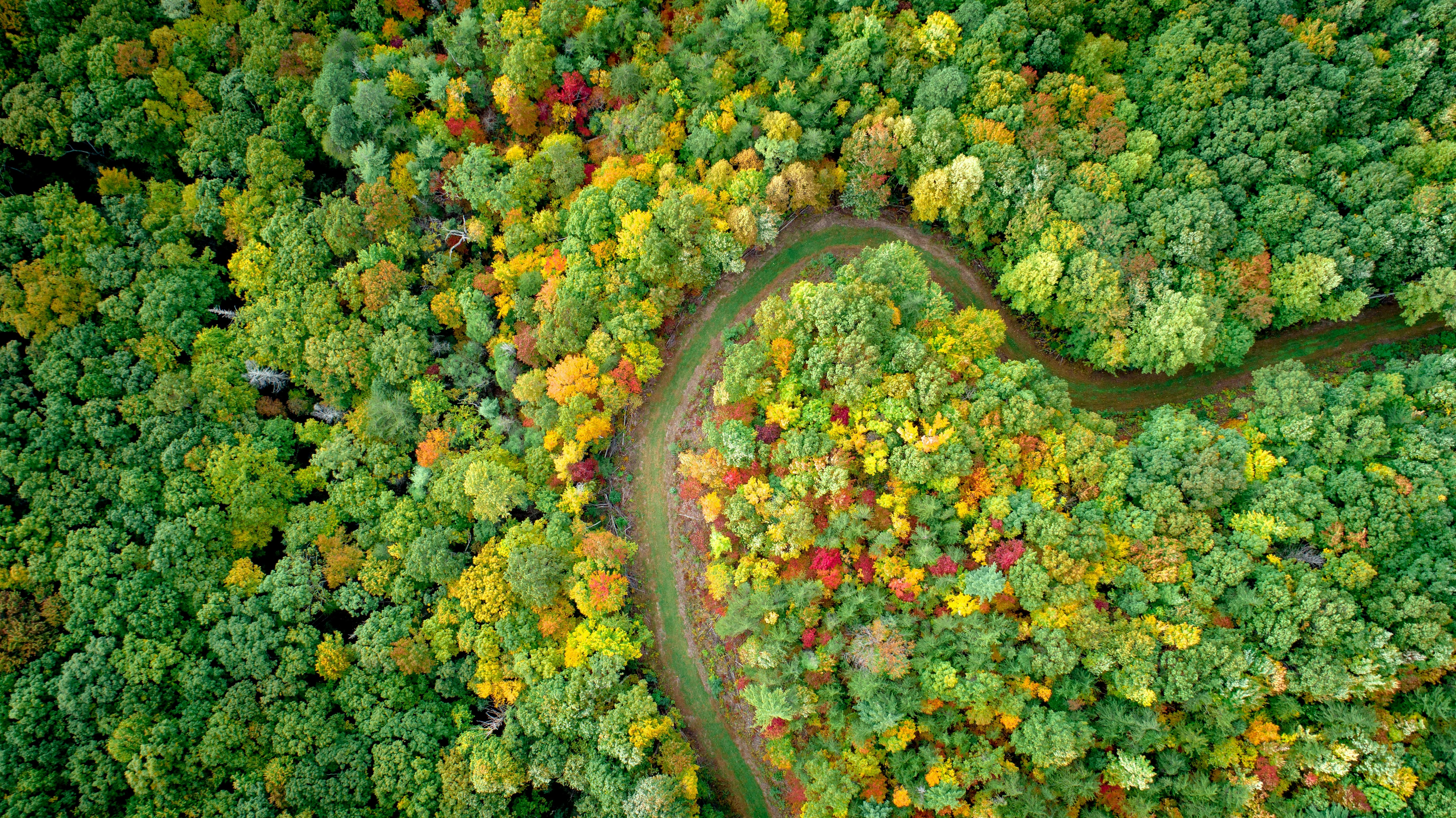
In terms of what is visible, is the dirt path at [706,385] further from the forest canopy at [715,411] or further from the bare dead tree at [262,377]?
the bare dead tree at [262,377]

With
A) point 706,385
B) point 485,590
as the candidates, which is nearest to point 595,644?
point 485,590

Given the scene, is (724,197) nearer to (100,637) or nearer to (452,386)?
(452,386)

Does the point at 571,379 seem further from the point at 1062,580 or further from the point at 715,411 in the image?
the point at 1062,580

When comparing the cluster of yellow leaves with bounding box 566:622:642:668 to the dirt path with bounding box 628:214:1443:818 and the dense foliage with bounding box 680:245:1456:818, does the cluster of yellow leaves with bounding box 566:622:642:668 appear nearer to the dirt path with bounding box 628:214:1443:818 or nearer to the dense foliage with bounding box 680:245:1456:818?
the dirt path with bounding box 628:214:1443:818

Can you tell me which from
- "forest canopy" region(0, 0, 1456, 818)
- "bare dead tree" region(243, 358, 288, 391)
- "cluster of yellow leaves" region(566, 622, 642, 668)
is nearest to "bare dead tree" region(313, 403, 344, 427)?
"forest canopy" region(0, 0, 1456, 818)

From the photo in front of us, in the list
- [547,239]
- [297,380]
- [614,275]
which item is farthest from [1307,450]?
[297,380]

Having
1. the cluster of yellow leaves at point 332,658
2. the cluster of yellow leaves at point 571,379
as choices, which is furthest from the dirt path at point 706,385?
the cluster of yellow leaves at point 332,658
